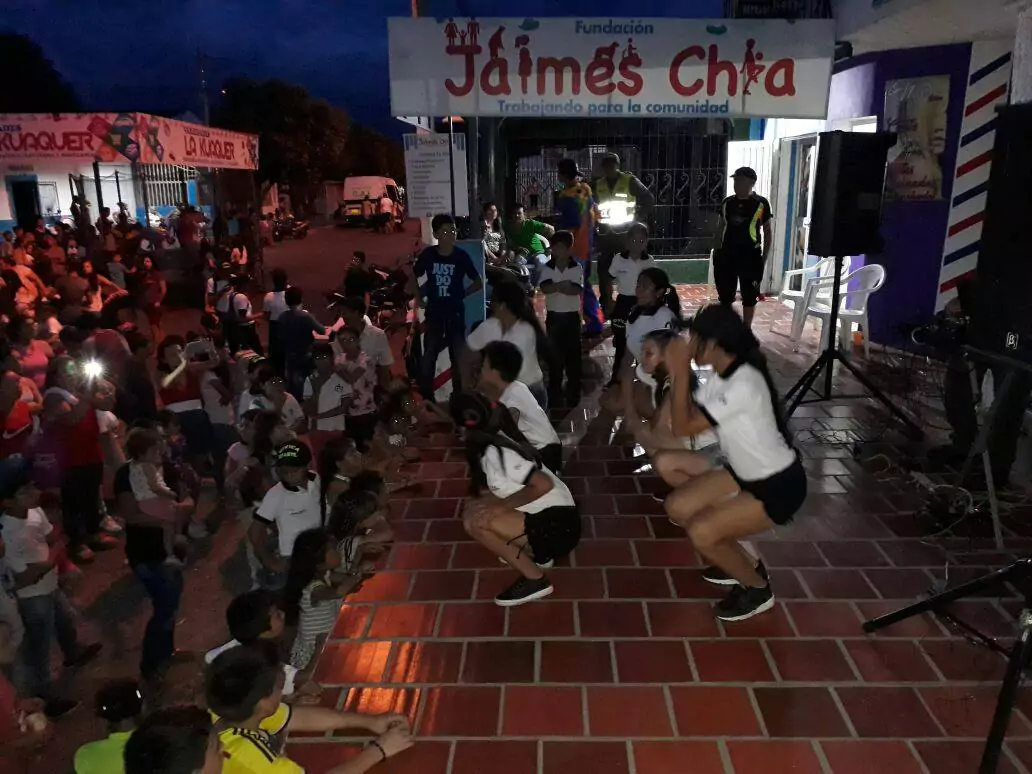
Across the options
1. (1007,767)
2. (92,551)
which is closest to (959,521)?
(1007,767)

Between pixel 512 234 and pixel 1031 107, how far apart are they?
9564 mm

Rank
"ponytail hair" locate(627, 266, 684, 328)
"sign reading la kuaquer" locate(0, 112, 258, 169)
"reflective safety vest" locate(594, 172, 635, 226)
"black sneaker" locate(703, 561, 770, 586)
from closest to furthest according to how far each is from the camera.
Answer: "black sneaker" locate(703, 561, 770, 586) → "ponytail hair" locate(627, 266, 684, 328) → "reflective safety vest" locate(594, 172, 635, 226) → "sign reading la kuaquer" locate(0, 112, 258, 169)

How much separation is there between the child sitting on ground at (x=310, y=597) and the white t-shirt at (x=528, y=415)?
1171 mm

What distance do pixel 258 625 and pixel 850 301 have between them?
26.6 ft

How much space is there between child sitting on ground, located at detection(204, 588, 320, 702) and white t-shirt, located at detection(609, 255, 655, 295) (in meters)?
4.84

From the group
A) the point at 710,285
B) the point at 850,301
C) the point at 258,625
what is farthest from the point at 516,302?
the point at 710,285

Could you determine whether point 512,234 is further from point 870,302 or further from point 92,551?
point 92,551

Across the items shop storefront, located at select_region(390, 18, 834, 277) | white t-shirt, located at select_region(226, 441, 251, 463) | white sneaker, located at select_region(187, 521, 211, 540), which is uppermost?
shop storefront, located at select_region(390, 18, 834, 277)

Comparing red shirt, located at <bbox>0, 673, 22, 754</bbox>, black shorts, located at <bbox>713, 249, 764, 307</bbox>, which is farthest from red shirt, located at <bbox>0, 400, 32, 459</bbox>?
black shorts, located at <bbox>713, 249, 764, 307</bbox>

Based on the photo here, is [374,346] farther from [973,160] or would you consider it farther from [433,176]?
[973,160]

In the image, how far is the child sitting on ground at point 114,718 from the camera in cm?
270

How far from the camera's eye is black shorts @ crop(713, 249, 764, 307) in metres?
8.12

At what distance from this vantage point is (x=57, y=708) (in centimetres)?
405

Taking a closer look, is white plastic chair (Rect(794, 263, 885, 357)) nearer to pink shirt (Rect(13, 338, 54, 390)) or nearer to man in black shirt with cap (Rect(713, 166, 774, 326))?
man in black shirt with cap (Rect(713, 166, 774, 326))
